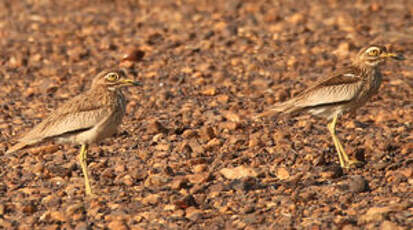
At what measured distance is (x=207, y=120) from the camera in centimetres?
852

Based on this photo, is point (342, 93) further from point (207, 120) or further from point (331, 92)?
point (207, 120)

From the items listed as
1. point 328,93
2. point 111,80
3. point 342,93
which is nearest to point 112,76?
point 111,80

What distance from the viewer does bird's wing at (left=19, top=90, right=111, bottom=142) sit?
6684 mm

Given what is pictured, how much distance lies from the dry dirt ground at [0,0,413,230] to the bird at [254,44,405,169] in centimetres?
28

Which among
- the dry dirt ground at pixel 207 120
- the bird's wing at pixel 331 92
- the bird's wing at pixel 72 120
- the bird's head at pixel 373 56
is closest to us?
the dry dirt ground at pixel 207 120

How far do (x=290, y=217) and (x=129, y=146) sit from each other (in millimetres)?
2276

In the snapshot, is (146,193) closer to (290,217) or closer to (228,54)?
(290,217)

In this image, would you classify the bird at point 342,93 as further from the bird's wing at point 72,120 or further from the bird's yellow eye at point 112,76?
the bird's wing at point 72,120

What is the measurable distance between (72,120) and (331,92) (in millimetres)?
2449

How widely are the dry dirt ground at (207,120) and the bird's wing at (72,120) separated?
1.71 feet

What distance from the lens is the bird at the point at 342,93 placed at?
744cm

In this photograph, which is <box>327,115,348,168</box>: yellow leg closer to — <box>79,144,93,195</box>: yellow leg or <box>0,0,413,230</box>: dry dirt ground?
<box>0,0,413,230</box>: dry dirt ground

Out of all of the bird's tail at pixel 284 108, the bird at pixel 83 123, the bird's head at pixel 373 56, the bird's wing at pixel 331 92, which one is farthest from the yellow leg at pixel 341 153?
the bird at pixel 83 123

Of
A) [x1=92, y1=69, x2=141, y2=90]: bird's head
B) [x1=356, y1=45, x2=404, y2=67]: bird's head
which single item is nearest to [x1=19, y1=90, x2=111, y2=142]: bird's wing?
[x1=92, y1=69, x2=141, y2=90]: bird's head
